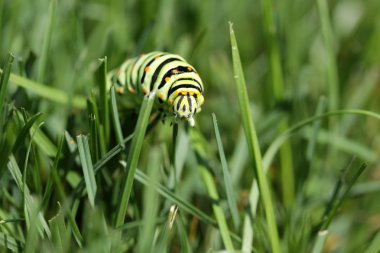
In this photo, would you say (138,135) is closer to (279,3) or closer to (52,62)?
(52,62)

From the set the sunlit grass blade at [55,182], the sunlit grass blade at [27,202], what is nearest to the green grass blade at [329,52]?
the sunlit grass blade at [55,182]

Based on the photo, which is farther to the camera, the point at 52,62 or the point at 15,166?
the point at 52,62

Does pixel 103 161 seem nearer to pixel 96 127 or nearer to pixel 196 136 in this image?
pixel 96 127

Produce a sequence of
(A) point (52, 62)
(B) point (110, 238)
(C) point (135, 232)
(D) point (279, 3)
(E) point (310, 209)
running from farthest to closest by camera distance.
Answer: (D) point (279, 3)
(A) point (52, 62)
(E) point (310, 209)
(C) point (135, 232)
(B) point (110, 238)

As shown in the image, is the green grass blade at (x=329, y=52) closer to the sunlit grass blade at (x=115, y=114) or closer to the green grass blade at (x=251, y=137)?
the green grass blade at (x=251, y=137)

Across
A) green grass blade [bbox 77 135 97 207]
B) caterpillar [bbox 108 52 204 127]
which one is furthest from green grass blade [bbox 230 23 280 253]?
green grass blade [bbox 77 135 97 207]

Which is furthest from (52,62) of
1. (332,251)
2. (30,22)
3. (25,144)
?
(332,251)

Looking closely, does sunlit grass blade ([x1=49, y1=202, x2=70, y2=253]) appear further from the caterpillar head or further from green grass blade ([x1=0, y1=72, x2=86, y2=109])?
green grass blade ([x1=0, y1=72, x2=86, y2=109])

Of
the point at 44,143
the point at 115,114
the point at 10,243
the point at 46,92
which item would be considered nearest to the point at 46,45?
the point at 46,92
